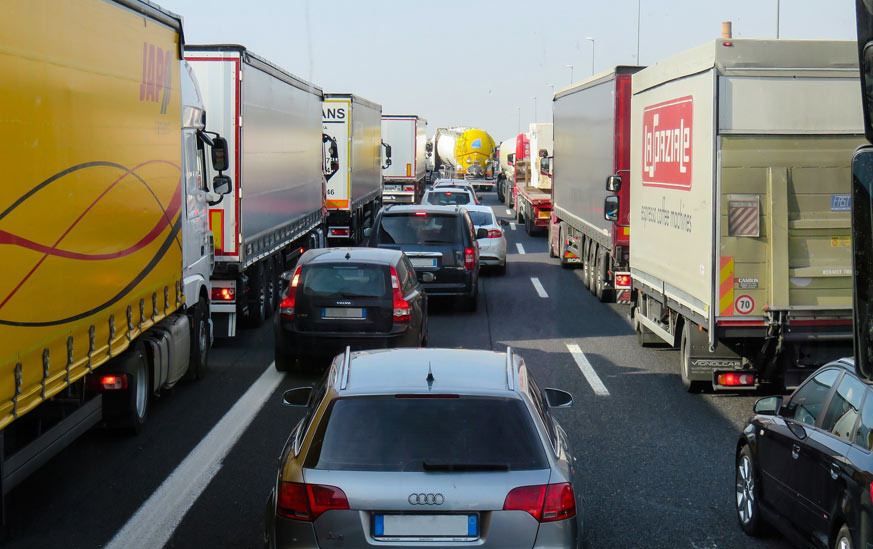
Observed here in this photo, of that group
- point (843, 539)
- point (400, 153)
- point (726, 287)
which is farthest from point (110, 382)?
point (400, 153)

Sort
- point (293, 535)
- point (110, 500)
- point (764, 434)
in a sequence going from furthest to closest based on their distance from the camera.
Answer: point (110, 500) < point (764, 434) < point (293, 535)

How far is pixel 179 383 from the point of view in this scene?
13344 millimetres

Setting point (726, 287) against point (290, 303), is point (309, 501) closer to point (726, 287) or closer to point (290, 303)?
point (726, 287)

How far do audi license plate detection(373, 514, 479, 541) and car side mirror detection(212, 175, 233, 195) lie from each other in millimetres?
9900

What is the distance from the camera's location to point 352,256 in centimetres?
1367

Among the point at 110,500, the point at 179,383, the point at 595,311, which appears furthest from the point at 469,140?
the point at 110,500

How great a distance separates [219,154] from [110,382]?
5299 millimetres

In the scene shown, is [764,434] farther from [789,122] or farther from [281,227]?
[281,227]

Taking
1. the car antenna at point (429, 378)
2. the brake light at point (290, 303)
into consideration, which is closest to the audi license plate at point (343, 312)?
the brake light at point (290, 303)

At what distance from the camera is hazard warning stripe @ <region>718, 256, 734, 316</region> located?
437 inches

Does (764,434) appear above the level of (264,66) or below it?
below

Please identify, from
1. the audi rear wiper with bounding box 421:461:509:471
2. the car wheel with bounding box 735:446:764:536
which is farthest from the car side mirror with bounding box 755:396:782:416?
the audi rear wiper with bounding box 421:461:509:471

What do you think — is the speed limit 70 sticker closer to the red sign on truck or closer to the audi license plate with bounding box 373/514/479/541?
the red sign on truck

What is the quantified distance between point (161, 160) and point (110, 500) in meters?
3.74
